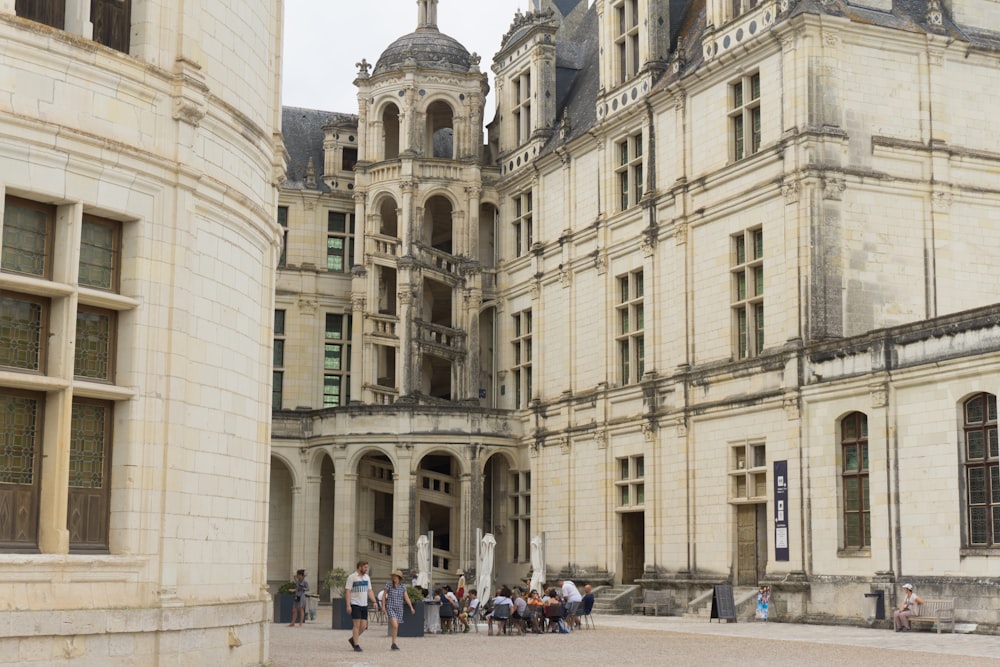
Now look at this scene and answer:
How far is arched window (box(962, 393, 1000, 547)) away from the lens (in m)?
23.1

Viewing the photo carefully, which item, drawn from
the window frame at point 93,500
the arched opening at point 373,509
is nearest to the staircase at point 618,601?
the arched opening at point 373,509

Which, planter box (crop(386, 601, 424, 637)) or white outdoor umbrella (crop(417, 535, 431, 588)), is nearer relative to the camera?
planter box (crop(386, 601, 424, 637))

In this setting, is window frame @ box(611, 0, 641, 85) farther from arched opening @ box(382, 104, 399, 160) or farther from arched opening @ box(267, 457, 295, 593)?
arched opening @ box(267, 457, 295, 593)

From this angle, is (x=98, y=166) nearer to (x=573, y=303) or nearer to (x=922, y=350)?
(x=922, y=350)

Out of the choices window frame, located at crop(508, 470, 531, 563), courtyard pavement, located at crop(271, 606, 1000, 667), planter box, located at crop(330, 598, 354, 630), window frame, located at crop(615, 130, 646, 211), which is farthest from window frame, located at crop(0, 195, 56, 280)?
window frame, located at crop(508, 470, 531, 563)

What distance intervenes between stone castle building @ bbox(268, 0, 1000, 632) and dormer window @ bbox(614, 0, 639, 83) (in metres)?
0.09

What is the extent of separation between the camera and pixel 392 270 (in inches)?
1684

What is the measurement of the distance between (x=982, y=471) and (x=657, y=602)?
33.3 ft

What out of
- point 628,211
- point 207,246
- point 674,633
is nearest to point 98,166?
point 207,246

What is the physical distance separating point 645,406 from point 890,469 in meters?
9.03

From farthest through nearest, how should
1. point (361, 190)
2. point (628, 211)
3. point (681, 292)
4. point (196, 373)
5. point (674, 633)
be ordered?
point (361, 190), point (628, 211), point (681, 292), point (674, 633), point (196, 373)

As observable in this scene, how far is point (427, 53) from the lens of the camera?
1666 inches

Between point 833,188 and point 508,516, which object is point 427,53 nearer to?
A: point 508,516

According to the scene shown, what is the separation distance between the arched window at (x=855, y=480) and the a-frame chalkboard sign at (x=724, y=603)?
107 inches
